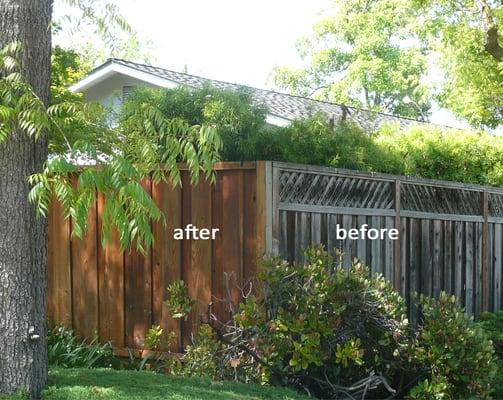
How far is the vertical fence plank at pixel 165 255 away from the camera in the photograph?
7699 millimetres

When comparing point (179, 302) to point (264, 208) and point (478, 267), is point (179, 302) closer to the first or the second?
point (264, 208)

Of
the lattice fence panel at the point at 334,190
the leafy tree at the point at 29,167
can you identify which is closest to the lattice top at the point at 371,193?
the lattice fence panel at the point at 334,190

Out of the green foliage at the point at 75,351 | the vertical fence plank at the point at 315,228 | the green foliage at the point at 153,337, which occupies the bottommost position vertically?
the green foliage at the point at 75,351

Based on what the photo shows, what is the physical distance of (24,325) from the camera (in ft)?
17.6

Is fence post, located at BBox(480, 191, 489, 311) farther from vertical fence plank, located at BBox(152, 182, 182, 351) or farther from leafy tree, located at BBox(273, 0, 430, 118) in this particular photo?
leafy tree, located at BBox(273, 0, 430, 118)

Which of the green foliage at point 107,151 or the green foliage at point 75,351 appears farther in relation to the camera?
the green foliage at point 75,351

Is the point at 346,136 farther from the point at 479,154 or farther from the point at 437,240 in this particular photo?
the point at 479,154

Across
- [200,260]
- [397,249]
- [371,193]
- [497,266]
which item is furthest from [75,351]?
[497,266]

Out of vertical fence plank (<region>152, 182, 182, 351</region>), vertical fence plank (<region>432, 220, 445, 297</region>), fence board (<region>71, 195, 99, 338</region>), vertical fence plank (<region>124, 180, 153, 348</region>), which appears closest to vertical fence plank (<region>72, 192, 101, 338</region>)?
fence board (<region>71, 195, 99, 338</region>)

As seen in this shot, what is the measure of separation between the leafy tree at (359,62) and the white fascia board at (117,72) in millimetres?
18606

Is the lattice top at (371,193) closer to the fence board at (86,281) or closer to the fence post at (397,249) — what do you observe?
the fence post at (397,249)

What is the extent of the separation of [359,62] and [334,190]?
29.8 meters

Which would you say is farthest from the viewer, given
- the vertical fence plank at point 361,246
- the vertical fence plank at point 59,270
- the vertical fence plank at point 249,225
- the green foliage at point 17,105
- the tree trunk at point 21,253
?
the vertical fence plank at point 59,270

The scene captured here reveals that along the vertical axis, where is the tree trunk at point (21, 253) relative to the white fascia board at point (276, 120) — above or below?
below
